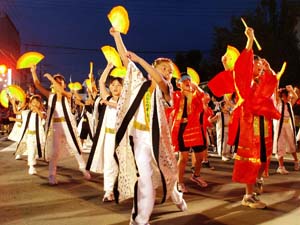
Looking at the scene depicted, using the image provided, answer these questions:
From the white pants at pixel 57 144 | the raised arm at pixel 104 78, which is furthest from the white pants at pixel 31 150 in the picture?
the raised arm at pixel 104 78

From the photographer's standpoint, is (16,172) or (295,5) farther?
(295,5)

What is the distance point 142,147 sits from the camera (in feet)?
16.3

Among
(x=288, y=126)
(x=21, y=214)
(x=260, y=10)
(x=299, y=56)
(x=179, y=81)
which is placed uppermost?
(x=260, y=10)

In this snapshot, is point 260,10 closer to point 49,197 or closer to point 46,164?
point 46,164

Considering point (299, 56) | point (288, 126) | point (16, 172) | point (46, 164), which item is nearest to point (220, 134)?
point (288, 126)

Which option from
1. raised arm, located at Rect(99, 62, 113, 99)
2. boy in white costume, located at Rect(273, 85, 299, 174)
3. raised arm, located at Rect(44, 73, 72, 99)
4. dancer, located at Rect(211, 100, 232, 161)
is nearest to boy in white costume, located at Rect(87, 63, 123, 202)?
raised arm, located at Rect(99, 62, 113, 99)

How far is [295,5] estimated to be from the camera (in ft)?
109

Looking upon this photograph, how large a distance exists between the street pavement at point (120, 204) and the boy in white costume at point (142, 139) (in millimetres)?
696

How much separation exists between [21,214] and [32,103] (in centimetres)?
461

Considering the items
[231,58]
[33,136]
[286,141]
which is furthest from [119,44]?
[286,141]

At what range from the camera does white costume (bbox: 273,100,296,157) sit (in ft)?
34.3

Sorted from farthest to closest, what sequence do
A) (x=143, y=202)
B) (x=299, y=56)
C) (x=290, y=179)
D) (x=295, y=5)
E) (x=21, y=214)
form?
Result: (x=295, y=5) → (x=299, y=56) → (x=290, y=179) → (x=21, y=214) → (x=143, y=202)

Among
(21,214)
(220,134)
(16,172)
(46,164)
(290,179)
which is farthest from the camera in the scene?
(220,134)

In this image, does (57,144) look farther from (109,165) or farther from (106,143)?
(109,165)
